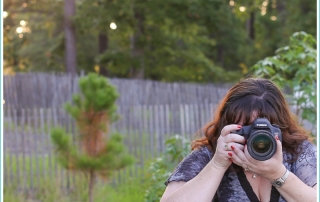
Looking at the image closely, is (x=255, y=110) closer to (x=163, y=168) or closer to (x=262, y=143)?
(x=262, y=143)

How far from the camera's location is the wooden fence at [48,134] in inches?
286

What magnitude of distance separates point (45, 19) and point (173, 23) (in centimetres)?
630

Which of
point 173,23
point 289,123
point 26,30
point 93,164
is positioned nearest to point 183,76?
point 173,23

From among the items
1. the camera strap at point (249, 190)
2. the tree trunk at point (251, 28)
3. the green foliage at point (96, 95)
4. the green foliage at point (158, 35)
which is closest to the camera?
the camera strap at point (249, 190)

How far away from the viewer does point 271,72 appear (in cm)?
438

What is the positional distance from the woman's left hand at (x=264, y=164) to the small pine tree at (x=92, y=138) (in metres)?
3.38

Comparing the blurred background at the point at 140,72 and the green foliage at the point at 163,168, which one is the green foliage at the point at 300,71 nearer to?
the blurred background at the point at 140,72

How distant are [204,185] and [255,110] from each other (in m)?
0.36

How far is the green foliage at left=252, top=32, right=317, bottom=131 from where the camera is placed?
4.35 metres

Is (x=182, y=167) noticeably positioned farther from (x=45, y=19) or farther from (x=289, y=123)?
(x=45, y=19)

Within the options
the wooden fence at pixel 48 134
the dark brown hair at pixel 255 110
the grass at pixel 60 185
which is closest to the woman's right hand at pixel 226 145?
the dark brown hair at pixel 255 110

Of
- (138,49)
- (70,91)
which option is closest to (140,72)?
(138,49)

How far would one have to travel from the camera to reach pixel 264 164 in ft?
6.31

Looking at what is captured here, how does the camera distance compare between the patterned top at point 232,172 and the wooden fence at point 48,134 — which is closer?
the patterned top at point 232,172
